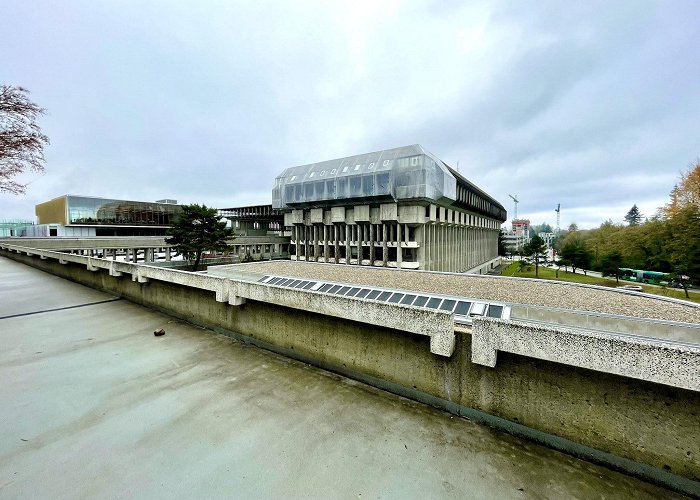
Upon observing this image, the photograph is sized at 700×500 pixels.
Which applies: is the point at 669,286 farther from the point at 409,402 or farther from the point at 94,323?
the point at 94,323

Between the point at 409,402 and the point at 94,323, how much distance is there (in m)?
13.1

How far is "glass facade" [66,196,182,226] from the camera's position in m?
54.7

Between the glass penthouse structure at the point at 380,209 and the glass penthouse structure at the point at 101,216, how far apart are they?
118ft

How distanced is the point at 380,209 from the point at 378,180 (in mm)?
3850

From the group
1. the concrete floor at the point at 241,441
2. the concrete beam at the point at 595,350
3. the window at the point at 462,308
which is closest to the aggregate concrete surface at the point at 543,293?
the window at the point at 462,308

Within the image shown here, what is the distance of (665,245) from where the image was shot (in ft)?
122

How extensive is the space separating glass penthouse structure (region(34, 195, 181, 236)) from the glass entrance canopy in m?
39.5

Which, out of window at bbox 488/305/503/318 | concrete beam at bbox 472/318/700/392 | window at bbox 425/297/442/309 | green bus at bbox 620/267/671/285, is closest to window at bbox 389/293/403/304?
window at bbox 425/297/442/309

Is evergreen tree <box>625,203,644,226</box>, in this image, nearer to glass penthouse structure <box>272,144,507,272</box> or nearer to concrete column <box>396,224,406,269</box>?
glass penthouse structure <box>272,144,507,272</box>

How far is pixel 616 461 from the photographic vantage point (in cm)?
447

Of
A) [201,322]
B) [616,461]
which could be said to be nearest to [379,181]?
[201,322]

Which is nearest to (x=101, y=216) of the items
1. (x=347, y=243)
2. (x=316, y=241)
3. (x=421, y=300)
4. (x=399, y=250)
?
(x=316, y=241)

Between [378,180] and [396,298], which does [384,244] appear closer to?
[378,180]

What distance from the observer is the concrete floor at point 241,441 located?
4.09m
